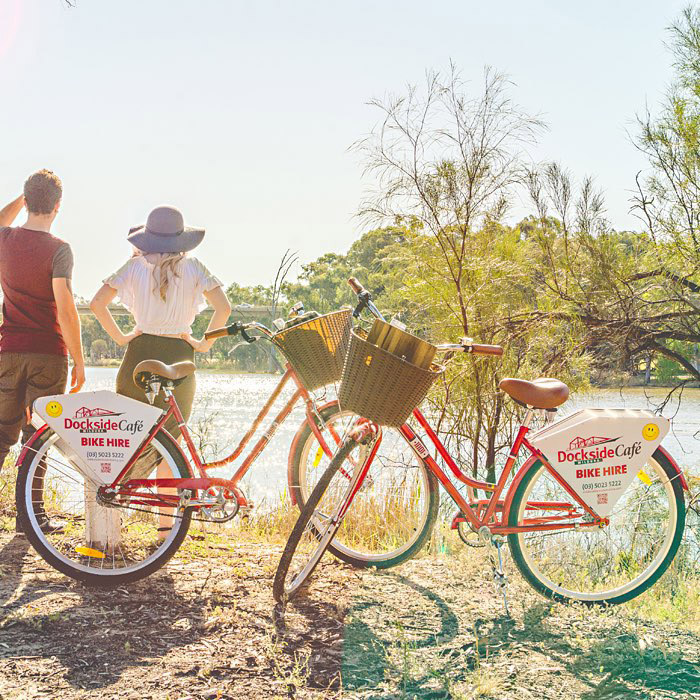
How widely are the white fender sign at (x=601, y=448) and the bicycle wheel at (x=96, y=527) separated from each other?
5.15 feet

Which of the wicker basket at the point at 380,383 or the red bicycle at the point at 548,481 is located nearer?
the wicker basket at the point at 380,383

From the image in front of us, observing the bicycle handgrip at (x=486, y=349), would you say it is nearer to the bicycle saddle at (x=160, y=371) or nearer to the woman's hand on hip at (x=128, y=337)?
the bicycle saddle at (x=160, y=371)

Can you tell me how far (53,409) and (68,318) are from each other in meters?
0.49

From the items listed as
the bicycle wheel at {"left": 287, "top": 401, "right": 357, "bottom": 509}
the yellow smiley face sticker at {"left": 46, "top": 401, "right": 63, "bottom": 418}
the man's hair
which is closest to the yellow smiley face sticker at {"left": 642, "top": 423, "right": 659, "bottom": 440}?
the bicycle wheel at {"left": 287, "top": 401, "right": 357, "bottom": 509}

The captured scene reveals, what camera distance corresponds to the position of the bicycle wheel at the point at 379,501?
352 cm

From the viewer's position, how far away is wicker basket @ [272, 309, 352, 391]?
3357 mm

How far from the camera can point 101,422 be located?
11.3ft

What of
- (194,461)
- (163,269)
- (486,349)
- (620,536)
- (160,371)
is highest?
(163,269)

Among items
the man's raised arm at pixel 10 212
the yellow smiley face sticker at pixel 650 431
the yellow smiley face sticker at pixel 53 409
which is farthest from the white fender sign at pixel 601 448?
the man's raised arm at pixel 10 212

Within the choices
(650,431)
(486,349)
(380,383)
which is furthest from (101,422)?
(650,431)

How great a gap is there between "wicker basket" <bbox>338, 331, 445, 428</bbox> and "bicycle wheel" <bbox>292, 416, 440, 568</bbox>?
365mm

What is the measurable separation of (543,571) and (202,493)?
5.20 ft

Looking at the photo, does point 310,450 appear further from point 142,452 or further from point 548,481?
point 548,481

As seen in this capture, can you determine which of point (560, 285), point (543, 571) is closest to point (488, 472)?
point (560, 285)
